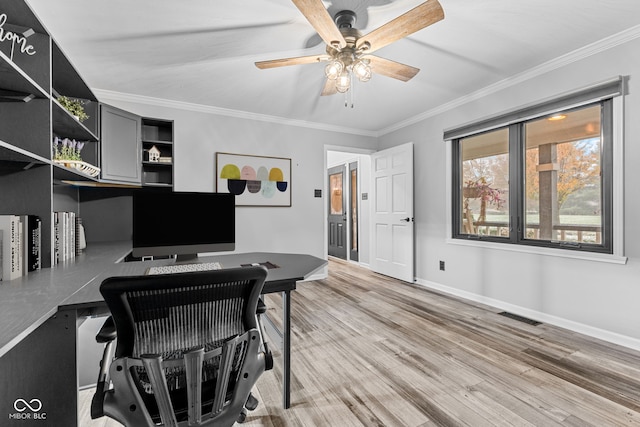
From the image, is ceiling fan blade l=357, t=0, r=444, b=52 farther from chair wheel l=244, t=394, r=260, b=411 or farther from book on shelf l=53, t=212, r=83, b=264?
book on shelf l=53, t=212, r=83, b=264

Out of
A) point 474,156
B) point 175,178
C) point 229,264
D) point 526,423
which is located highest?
point 474,156

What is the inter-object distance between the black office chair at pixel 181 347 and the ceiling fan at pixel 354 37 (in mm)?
1452

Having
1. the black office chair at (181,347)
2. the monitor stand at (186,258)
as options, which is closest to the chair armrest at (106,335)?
the black office chair at (181,347)

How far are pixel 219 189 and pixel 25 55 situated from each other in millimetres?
2318

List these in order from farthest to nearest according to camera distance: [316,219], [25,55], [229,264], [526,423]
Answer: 1. [316,219]
2. [229,264]
3. [25,55]
4. [526,423]

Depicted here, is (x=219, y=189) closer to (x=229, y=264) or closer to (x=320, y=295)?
(x=320, y=295)

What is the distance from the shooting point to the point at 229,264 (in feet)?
5.91

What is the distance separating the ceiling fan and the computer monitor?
1118 millimetres

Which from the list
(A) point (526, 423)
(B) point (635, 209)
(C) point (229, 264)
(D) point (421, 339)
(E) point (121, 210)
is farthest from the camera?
(E) point (121, 210)

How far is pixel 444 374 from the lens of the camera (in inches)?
75.0

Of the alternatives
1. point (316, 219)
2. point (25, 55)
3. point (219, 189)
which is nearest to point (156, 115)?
point (219, 189)

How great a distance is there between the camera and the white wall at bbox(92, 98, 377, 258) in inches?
143

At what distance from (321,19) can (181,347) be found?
1.72 meters

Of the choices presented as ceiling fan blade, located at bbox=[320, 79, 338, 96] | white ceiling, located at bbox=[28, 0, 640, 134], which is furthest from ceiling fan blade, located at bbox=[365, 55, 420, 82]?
ceiling fan blade, located at bbox=[320, 79, 338, 96]
